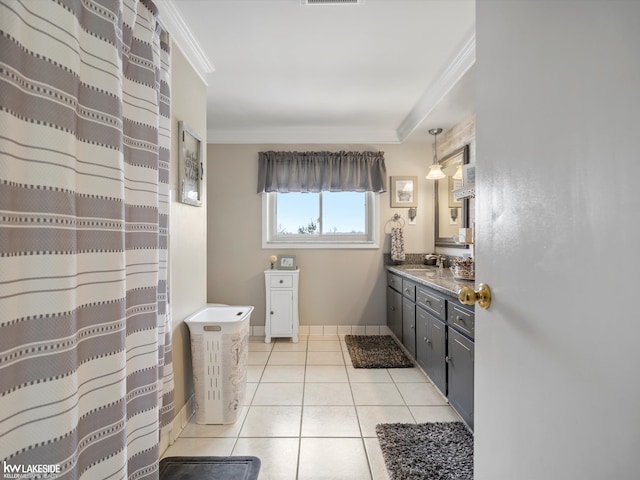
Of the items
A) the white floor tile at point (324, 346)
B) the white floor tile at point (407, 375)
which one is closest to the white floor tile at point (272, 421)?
the white floor tile at point (407, 375)

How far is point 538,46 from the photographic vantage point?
687mm

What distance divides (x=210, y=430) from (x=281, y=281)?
2.05 metres

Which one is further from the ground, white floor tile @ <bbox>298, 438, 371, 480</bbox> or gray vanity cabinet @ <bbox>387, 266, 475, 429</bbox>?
gray vanity cabinet @ <bbox>387, 266, 475, 429</bbox>

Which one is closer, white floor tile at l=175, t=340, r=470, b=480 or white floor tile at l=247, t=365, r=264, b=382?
white floor tile at l=175, t=340, r=470, b=480

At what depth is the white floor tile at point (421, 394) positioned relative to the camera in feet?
8.21

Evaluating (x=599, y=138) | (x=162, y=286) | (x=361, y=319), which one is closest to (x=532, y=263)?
(x=599, y=138)

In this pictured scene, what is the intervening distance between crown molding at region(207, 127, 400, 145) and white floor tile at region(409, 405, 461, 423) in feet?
10.1

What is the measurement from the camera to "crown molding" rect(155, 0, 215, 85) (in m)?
1.91

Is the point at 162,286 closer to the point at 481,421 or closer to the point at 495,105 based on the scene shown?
the point at 481,421

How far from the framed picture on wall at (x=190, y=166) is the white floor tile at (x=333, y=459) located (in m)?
1.69

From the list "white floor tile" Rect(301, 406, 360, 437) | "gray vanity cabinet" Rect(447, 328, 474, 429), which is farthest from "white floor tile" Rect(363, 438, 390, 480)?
"gray vanity cabinet" Rect(447, 328, 474, 429)

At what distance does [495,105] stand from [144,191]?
4.23ft

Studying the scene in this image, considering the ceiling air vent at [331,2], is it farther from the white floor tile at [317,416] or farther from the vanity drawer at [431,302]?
the white floor tile at [317,416]

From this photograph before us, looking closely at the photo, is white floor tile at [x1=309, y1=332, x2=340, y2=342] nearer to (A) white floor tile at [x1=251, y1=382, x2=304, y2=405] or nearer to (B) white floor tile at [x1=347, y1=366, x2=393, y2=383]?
(B) white floor tile at [x1=347, y1=366, x2=393, y2=383]
